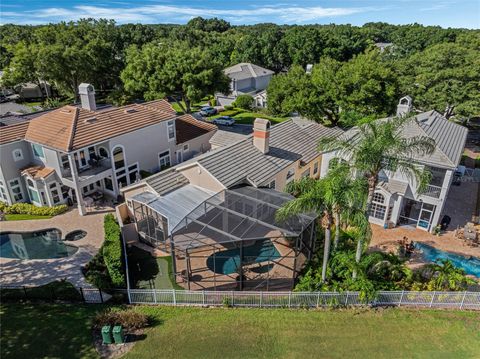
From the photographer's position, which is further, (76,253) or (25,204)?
(25,204)

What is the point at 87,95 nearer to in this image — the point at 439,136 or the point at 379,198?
the point at 379,198

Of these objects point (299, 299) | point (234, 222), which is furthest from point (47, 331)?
point (299, 299)

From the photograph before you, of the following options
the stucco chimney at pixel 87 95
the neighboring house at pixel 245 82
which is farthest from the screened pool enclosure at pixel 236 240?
the neighboring house at pixel 245 82

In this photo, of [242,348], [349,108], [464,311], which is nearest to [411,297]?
[464,311]

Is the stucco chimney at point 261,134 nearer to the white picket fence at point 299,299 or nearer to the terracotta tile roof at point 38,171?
the white picket fence at point 299,299

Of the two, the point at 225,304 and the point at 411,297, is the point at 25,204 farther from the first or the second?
the point at 411,297

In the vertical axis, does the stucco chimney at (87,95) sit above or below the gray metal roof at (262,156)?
above
